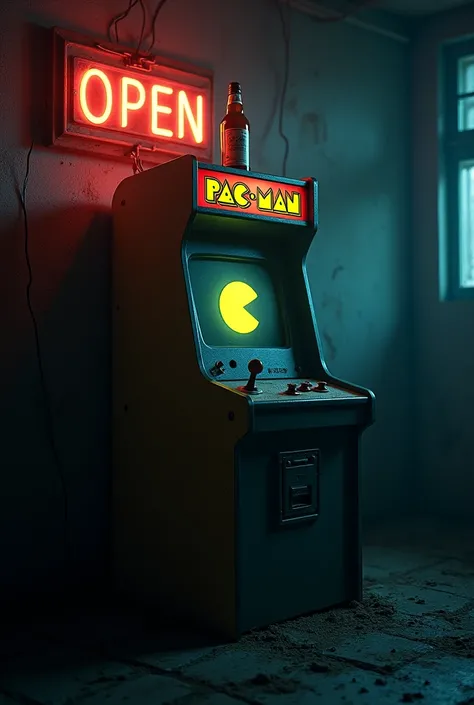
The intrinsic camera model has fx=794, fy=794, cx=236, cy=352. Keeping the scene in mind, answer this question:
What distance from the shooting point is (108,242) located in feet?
10.6

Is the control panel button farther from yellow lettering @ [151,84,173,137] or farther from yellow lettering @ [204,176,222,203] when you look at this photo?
yellow lettering @ [151,84,173,137]

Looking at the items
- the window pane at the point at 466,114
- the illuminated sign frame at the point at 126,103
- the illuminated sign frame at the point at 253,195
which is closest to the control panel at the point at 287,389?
the illuminated sign frame at the point at 253,195

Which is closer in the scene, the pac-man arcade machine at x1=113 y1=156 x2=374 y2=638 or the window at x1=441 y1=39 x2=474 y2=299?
the pac-man arcade machine at x1=113 y1=156 x2=374 y2=638

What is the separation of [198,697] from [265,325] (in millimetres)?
1390

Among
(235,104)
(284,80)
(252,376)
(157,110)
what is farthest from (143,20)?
(252,376)

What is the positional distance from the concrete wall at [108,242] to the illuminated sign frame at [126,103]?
0.08 meters

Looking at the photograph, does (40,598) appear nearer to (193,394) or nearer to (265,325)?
(193,394)

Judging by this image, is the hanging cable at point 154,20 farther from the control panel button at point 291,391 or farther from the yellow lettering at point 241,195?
the control panel button at point 291,391

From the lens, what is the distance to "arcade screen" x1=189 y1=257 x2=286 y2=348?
2877 mm

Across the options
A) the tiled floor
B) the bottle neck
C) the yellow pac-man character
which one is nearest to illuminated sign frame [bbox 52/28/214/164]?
the bottle neck

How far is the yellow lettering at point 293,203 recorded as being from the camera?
9.92ft

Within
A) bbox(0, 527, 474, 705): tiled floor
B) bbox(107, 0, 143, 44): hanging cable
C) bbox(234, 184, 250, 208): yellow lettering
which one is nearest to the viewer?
bbox(0, 527, 474, 705): tiled floor

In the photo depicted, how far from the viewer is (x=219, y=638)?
2.60 meters

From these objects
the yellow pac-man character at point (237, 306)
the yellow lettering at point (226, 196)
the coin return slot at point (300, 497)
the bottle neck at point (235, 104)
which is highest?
the bottle neck at point (235, 104)
